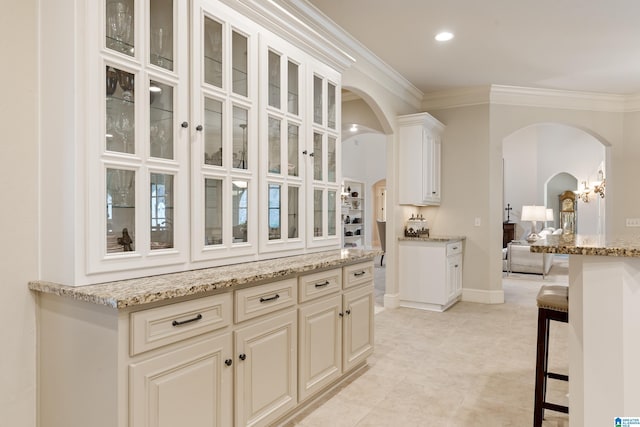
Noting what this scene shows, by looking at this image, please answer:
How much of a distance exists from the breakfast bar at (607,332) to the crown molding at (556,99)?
4.17m

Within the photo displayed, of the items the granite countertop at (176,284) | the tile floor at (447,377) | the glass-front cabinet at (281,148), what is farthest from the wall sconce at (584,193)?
the granite countertop at (176,284)

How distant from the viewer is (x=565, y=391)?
277 cm

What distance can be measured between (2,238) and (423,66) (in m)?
4.31

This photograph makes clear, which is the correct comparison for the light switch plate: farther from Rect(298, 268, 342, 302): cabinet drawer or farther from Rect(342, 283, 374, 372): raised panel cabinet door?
Rect(298, 268, 342, 302): cabinet drawer

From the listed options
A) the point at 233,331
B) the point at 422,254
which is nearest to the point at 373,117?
the point at 422,254

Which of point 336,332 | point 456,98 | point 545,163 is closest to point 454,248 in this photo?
point 456,98

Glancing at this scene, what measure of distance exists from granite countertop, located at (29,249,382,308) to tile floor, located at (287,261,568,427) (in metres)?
0.93

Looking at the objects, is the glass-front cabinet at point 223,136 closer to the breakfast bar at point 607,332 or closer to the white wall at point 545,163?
the breakfast bar at point 607,332

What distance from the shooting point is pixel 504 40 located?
3.93 metres

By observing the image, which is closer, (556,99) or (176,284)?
(176,284)

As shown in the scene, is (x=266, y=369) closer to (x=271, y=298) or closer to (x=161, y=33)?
(x=271, y=298)

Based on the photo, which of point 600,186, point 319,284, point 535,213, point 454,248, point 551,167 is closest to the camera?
point 319,284

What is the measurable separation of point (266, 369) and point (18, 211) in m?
1.34

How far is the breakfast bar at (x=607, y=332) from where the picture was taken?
5.69ft
